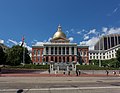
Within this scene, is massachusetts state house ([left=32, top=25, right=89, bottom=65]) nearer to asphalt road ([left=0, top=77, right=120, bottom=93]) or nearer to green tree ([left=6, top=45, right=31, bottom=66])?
green tree ([left=6, top=45, right=31, bottom=66])

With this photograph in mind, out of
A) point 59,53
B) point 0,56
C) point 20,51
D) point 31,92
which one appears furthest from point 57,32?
point 31,92

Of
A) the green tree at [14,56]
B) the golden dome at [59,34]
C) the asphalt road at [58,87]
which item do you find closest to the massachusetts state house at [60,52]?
the golden dome at [59,34]

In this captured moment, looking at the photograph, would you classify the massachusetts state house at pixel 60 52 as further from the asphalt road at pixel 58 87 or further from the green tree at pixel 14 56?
the asphalt road at pixel 58 87

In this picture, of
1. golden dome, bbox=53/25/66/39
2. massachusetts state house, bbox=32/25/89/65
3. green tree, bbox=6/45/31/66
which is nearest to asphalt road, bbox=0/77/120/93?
green tree, bbox=6/45/31/66

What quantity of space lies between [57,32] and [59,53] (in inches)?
706

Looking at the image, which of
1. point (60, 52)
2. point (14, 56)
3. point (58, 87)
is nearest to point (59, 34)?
point (60, 52)

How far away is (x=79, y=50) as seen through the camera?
135125 mm

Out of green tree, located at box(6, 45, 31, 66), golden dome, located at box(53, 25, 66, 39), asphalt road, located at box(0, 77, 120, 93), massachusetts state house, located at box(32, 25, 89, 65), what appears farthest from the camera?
golden dome, located at box(53, 25, 66, 39)

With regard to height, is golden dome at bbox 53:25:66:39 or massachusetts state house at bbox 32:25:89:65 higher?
golden dome at bbox 53:25:66:39

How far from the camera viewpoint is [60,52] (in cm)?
12938

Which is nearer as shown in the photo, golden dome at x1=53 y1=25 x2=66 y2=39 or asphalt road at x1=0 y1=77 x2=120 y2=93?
asphalt road at x1=0 y1=77 x2=120 y2=93

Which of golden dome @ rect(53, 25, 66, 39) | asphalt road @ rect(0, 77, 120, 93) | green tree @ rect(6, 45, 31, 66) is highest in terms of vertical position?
golden dome @ rect(53, 25, 66, 39)

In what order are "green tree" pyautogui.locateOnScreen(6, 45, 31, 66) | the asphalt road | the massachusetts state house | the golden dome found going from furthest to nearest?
the golden dome → the massachusetts state house → "green tree" pyautogui.locateOnScreen(6, 45, 31, 66) → the asphalt road

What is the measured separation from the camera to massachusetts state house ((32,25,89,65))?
128 m
